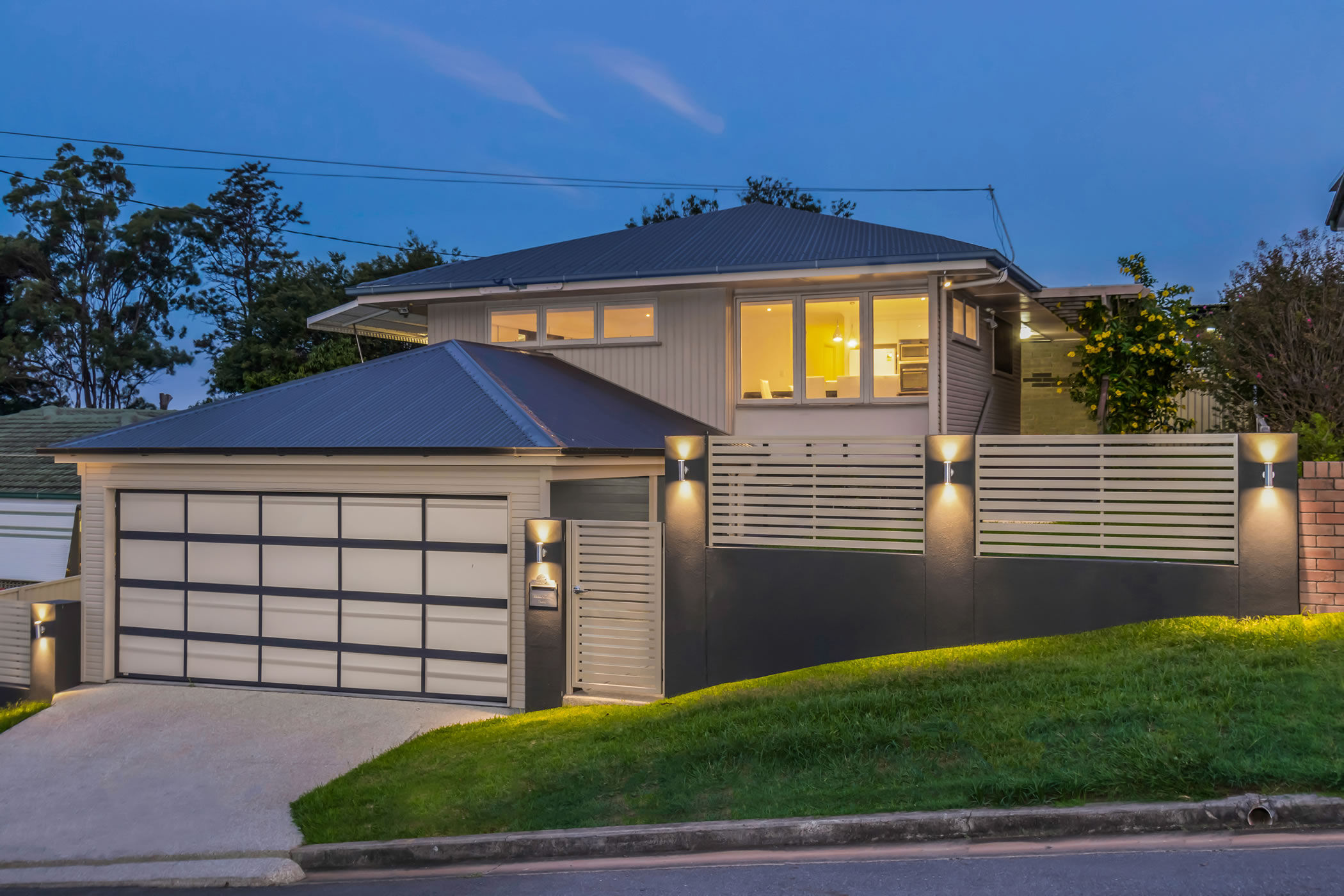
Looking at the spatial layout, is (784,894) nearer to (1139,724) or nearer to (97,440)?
(1139,724)

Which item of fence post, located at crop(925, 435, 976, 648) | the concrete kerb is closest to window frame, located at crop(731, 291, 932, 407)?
fence post, located at crop(925, 435, 976, 648)

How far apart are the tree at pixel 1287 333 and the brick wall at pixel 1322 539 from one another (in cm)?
357

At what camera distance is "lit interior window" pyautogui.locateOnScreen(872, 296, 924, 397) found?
14094mm

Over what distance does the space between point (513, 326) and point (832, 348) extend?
5227 millimetres

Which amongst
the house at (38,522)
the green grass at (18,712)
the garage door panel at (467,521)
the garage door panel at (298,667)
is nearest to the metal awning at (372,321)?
the house at (38,522)

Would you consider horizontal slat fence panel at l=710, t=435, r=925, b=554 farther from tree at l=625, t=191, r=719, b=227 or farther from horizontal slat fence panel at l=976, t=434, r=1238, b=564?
tree at l=625, t=191, r=719, b=227

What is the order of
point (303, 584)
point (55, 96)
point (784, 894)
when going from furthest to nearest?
1. point (55, 96)
2. point (303, 584)
3. point (784, 894)

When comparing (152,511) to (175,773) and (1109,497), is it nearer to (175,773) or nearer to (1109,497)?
(175,773)

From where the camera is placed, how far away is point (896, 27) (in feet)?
337

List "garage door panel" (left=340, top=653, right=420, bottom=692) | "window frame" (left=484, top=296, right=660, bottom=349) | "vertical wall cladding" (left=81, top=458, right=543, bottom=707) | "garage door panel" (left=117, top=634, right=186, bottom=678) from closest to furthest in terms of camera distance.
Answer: "vertical wall cladding" (left=81, top=458, right=543, bottom=707)
"garage door panel" (left=340, top=653, right=420, bottom=692)
"garage door panel" (left=117, top=634, right=186, bottom=678)
"window frame" (left=484, top=296, right=660, bottom=349)

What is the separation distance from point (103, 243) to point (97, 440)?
109 ft

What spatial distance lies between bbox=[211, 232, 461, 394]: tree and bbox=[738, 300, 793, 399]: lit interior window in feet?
57.2

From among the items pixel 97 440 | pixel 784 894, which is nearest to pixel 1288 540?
pixel 784 894

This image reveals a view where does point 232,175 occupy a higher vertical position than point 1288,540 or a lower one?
higher
